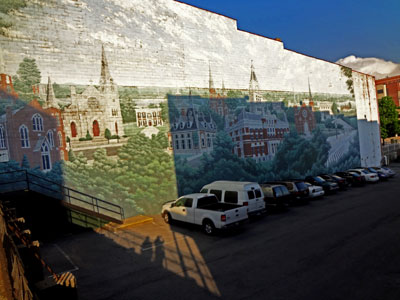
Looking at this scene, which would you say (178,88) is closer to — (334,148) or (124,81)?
(124,81)

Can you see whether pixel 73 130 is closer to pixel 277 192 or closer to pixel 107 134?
pixel 107 134

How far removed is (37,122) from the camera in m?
15.2

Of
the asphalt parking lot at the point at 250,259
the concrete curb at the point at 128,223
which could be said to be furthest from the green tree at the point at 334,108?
the concrete curb at the point at 128,223

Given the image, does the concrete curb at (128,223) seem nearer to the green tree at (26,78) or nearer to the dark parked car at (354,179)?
the green tree at (26,78)

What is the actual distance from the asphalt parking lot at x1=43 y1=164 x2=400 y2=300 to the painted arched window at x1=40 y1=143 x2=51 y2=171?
3.74m

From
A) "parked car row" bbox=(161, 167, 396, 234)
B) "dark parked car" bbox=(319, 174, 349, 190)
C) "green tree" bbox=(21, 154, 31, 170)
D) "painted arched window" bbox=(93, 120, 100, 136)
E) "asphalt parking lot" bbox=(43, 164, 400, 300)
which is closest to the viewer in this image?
"asphalt parking lot" bbox=(43, 164, 400, 300)

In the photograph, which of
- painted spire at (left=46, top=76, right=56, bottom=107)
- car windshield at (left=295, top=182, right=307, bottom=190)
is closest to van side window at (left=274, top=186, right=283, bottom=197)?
car windshield at (left=295, top=182, right=307, bottom=190)

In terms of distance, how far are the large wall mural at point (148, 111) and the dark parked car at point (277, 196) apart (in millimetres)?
4980

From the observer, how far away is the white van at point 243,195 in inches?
603

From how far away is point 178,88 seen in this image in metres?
20.6

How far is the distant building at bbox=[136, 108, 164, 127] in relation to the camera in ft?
61.3

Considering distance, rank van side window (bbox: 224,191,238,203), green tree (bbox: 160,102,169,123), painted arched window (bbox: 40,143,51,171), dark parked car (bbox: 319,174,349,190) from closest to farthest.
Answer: painted arched window (bbox: 40,143,51,171) < van side window (bbox: 224,191,238,203) < green tree (bbox: 160,102,169,123) < dark parked car (bbox: 319,174,349,190)

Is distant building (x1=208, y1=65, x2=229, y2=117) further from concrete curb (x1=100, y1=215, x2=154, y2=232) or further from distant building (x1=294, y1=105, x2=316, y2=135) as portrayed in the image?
concrete curb (x1=100, y1=215, x2=154, y2=232)

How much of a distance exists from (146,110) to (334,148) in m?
22.8
